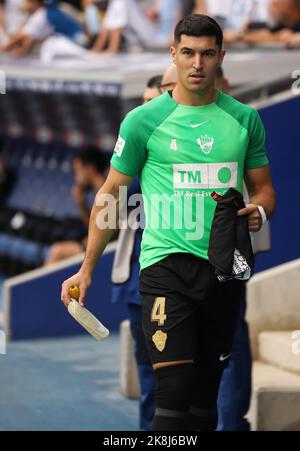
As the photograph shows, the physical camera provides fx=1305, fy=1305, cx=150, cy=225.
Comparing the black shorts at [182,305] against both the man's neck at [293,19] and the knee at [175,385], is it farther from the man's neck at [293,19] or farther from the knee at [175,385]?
the man's neck at [293,19]

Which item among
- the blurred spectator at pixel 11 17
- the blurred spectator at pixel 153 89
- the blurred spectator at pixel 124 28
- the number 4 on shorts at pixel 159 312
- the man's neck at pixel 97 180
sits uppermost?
the blurred spectator at pixel 11 17

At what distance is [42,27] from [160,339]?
1009 cm

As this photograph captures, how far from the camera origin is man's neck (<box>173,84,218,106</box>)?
215 inches

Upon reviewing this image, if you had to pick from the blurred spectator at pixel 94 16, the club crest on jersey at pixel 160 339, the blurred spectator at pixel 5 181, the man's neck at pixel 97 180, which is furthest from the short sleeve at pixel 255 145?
the blurred spectator at pixel 5 181

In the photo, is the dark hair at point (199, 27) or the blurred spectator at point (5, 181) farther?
the blurred spectator at point (5, 181)

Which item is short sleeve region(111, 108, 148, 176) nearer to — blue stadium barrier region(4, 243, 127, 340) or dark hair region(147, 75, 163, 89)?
dark hair region(147, 75, 163, 89)

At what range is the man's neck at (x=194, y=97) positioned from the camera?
546 cm

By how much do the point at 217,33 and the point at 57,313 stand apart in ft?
17.6

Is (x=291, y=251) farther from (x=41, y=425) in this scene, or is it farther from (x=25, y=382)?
(x=41, y=425)

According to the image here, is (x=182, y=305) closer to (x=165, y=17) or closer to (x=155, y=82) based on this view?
(x=155, y=82)

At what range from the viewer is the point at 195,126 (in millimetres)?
5449

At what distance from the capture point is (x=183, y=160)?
5.43m
